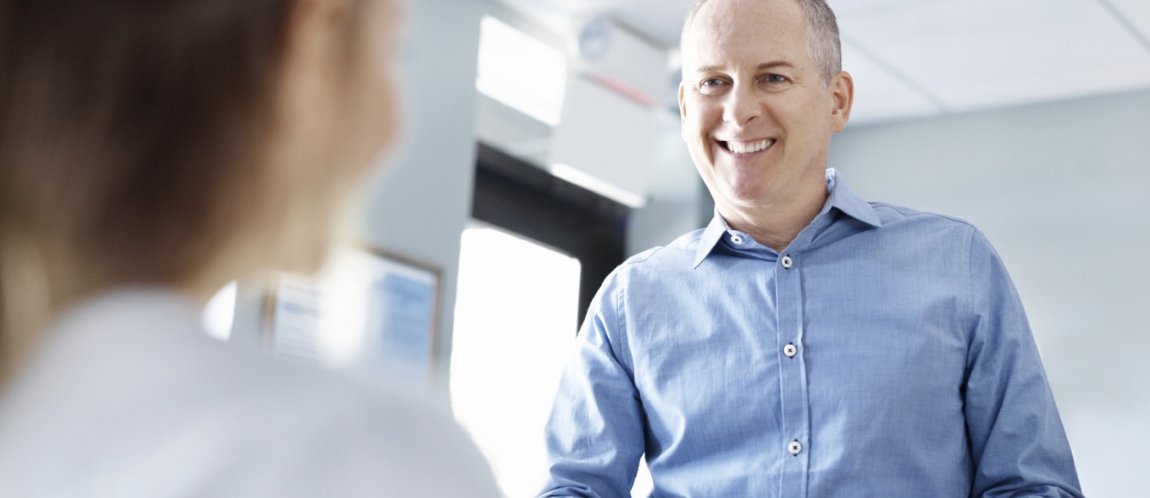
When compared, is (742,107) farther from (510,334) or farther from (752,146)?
(510,334)

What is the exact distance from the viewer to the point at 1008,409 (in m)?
1.52

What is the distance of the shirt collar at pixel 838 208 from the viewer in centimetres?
169

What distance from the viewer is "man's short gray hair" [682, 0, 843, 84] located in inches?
67.3

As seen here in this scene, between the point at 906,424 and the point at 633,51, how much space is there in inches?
123

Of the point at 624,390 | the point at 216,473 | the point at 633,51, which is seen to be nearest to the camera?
the point at 216,473

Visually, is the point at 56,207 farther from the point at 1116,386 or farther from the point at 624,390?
the point at 1116,386

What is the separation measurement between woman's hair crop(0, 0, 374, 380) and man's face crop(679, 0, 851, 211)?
124 cm

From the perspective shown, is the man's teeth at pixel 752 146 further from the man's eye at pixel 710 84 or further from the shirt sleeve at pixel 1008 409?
the shirt sleeve at pixel 1008 409

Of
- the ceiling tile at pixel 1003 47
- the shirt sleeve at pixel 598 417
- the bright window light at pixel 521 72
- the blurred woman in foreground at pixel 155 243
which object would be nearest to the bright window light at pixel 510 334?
the bright window light at pixel 521 72

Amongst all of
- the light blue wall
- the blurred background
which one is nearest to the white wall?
the blurred background

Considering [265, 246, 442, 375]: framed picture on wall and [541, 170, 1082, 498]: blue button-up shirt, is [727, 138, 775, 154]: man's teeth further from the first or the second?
[265, 246, 442, 375]: framed picture on wall

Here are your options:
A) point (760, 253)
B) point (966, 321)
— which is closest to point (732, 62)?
point (760, 253)

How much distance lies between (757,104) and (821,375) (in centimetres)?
36

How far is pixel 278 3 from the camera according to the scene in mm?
489
